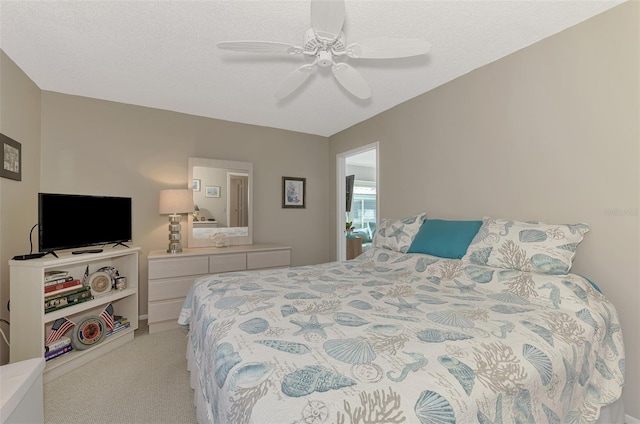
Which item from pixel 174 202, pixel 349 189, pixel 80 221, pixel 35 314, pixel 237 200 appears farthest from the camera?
pixel 349 189

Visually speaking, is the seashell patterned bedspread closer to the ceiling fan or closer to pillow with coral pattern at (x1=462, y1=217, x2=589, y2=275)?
pillow with coral pattern at (x1=462, y1=217, x2=589, y2=275)

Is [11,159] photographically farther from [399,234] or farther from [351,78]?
[399,234]

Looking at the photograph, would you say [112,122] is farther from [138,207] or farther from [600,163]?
[600,163]

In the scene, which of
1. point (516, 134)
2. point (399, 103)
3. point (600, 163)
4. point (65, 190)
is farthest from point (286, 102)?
point (600, 163)

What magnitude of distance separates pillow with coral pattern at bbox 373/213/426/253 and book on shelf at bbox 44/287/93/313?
104 inches

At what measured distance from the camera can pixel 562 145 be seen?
1.92 m

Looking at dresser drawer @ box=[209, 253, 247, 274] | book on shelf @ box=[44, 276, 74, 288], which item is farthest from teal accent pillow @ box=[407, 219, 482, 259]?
book on shelf @ box=[44, 276, 74, 288]

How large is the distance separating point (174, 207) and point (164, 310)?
1.09 m

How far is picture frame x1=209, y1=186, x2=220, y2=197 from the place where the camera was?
359cm

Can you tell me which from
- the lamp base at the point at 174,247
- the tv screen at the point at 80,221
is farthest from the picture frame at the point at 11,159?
the lamp base at the point at 174,247

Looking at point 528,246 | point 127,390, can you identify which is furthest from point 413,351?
point 127,390

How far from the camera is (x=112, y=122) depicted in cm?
314

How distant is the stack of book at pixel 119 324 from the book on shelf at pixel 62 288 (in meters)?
0.51

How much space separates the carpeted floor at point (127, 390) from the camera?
66.1 inches
